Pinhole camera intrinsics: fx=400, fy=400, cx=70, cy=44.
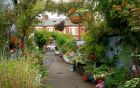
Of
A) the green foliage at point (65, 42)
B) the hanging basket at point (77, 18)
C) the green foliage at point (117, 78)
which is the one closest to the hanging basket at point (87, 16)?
the hanging basket at point (77, 18)

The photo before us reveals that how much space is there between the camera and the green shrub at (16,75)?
862 cm

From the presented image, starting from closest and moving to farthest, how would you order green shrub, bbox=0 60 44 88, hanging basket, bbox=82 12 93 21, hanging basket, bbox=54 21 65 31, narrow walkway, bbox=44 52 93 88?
green shrub, bbox=0 60 44 88 < narrow walkway, bbox=44 52 93 88 < hanging basket, bbox=82 12 93 21 < hanging basket, bbox=54 21 65 31

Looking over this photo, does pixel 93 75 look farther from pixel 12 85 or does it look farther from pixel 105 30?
pixel 12 85

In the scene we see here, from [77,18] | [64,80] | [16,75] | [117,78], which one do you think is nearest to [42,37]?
[77,18]

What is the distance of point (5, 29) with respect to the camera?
14547 millimetres

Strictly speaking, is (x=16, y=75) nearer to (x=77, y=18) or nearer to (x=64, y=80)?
(x=64, y=80)

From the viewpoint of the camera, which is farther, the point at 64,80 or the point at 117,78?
the point at 64,80

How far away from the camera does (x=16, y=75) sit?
8.66 metres

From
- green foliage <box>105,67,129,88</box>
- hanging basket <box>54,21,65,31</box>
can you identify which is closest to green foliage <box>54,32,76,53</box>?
hanging basket <box>54,21,65,31</box>

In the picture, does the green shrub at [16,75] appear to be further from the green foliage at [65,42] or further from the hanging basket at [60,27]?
the hanging basket at [60,27]

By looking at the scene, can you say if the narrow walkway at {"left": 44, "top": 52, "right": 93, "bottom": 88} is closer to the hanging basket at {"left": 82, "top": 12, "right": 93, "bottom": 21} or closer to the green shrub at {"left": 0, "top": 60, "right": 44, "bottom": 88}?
the hanging basket at {"left": 82, "top": 12, "right": 93, "bottom": 21}

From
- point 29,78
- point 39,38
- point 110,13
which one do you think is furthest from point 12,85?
point 39,38

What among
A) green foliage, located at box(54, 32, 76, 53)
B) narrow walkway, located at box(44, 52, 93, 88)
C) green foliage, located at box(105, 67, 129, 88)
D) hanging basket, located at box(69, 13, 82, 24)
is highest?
hanging basket, located at box(69, 13, 82, 24)

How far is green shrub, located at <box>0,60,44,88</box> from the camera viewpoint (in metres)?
8.62
